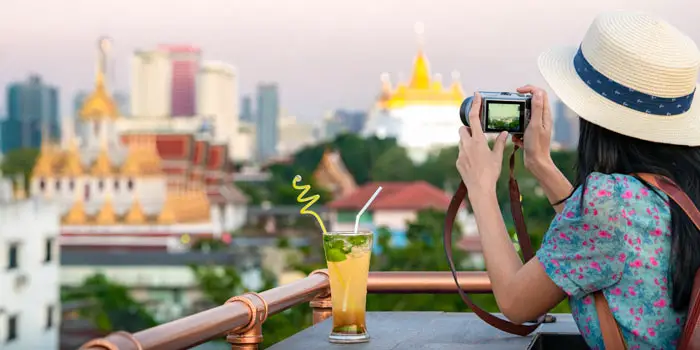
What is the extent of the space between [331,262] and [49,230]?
58.0 ft

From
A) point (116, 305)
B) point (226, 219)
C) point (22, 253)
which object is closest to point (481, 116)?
point (22, 253)

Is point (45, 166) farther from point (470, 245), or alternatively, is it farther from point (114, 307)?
point (470, 245)

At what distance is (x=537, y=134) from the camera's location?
61.8 inches

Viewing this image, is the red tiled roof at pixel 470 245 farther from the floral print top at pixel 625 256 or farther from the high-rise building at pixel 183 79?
the high-rise building at pixel 183 79

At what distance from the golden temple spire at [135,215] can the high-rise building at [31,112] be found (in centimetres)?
3499

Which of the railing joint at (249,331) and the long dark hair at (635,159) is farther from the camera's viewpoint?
the railing joint at (249,331)

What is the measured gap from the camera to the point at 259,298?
1.59 metres

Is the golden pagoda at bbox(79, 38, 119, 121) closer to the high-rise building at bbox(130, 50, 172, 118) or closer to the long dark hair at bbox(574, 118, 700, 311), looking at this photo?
the high-rise building at bbox(130, 50, 172, 118)

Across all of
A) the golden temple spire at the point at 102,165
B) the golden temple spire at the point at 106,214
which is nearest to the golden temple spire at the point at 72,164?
the golden temple spire at the point at 102,165

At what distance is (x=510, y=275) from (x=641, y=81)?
0.89ft

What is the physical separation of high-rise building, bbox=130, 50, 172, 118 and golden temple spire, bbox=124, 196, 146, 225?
124 ft

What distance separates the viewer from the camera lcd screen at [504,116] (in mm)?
1509

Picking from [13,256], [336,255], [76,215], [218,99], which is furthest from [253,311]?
[218,99]

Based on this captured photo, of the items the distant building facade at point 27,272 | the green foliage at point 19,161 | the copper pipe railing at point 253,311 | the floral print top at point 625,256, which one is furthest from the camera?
the green foliage at point 19,161
